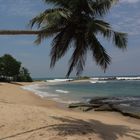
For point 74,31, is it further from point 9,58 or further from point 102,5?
point 9,58

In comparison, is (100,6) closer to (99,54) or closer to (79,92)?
(99,54)

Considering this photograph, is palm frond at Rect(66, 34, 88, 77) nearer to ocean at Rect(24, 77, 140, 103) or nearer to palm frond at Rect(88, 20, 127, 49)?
palm frond at Rect(88, 20, 127, 49)

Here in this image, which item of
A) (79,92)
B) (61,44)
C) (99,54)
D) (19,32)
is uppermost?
(19,32)

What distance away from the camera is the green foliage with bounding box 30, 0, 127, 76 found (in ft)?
42.2

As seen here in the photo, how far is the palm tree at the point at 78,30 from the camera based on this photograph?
12.9 metres

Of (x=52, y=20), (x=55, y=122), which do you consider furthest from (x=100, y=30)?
(x=55, y=122)

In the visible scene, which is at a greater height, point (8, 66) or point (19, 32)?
point (8, 66)

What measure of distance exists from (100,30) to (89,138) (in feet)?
13.6

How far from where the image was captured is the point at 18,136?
35.1 feet

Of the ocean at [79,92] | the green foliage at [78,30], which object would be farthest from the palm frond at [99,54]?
the ocean at [79,92]

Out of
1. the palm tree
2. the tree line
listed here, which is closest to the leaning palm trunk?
the palm tree

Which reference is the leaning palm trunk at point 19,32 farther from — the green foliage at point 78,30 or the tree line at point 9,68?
the tree line at point 9,68

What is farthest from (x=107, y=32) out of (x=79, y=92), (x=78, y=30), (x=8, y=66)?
(x=8, y=66)

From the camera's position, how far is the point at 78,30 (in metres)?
13.3
